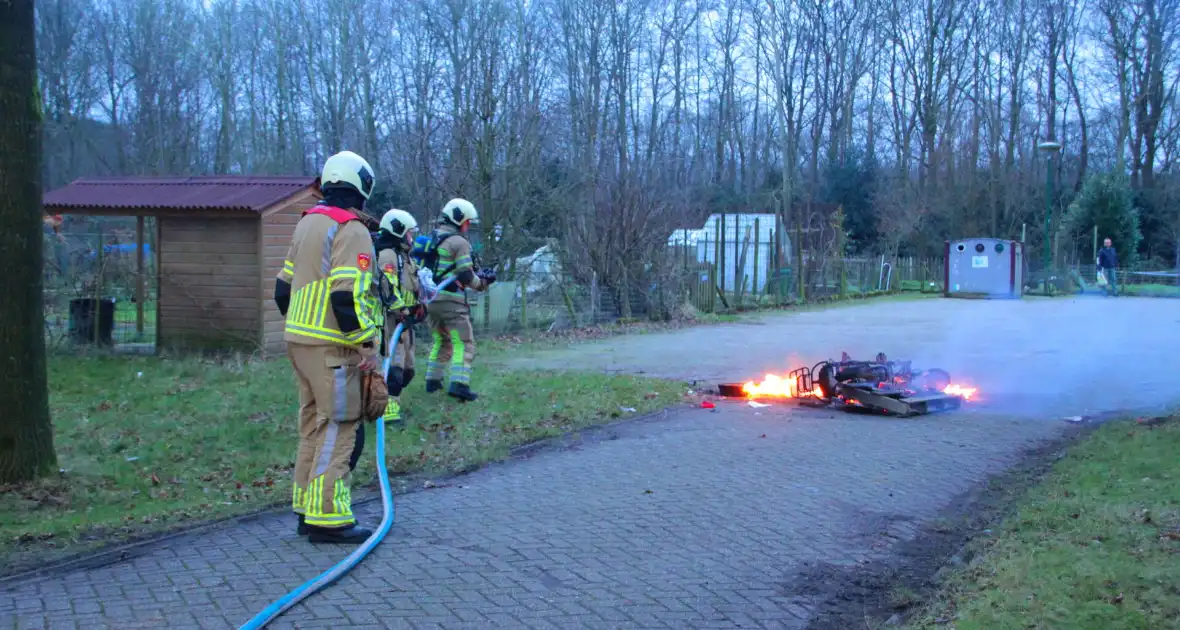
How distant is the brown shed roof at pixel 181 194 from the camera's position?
13875 millimetres

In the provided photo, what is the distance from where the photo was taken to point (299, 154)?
3712 cm

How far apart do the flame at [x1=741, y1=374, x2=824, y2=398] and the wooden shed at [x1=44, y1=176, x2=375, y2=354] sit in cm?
690

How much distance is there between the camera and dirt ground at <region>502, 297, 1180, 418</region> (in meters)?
11.4

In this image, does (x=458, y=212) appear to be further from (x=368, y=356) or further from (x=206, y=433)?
(x=368, y=356)

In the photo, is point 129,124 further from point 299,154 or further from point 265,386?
point 265,386

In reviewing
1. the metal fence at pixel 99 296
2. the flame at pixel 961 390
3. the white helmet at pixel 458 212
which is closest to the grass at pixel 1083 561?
the flame at pixel 961 390

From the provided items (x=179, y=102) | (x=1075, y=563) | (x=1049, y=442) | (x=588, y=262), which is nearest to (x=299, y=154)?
(x=179, y=102)

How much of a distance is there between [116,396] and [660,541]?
307 inches

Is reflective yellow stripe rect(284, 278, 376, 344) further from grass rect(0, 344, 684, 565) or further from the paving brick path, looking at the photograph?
grass rect(0, 344, 684, 565)

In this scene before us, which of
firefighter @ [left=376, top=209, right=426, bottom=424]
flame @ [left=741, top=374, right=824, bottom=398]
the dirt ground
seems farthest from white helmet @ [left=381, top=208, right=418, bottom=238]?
the dirt ground

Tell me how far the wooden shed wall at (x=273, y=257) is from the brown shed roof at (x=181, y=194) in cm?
27

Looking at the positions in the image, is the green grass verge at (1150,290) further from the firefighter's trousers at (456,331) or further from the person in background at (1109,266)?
the firefighter's trousers at (456,331)

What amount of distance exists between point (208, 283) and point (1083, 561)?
12.4 metres

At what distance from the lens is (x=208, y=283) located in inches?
557
